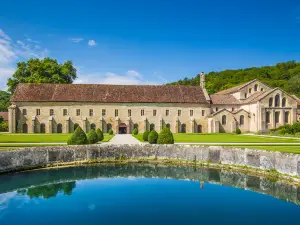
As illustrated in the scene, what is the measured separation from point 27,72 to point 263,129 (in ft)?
142

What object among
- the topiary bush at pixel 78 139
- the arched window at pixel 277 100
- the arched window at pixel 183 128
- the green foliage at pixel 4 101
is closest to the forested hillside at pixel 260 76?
the arched window at pixel 277 100

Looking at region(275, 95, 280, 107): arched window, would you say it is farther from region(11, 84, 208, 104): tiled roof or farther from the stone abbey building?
region(11, 84, 208, 104): tiled roof

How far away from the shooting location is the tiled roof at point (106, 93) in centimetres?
4372

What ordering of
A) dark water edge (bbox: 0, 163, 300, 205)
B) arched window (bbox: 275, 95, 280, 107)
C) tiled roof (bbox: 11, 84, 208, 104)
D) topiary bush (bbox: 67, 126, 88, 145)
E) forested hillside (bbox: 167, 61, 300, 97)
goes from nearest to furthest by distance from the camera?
1. dark water edge (bbox: 0, 163, 300, 205)
2. topiary bush (bbox: 67, 126, 88, 145)
3. tiled roof (bbox: 11, 84, 208, 104)
4. arched window (bbox: 275, 95, 280, 107)
5. forested hillside (bbox: 167, 61, 300, 97)

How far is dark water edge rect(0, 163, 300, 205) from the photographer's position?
13.8m

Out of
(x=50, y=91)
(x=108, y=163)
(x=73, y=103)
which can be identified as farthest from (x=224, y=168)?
(x=50, y=91)

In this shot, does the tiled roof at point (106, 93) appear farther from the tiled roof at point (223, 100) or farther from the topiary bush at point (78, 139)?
the topiary bush at point (78, 139)

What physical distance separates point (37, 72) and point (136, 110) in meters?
21.0

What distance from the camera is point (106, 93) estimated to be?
46094mm

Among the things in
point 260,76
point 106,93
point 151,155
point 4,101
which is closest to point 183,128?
point 106,93

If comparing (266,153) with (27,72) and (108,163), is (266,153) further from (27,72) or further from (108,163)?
(27,72)

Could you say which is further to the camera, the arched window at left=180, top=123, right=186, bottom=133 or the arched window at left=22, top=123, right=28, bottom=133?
the arched window at left=180, top=123, right=186, bottom=133

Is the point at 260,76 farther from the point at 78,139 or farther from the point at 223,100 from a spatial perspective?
the point at 78,139

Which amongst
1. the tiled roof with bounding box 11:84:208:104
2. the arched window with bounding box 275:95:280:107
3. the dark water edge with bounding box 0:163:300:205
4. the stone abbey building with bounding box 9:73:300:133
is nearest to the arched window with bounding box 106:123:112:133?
the stone abbey building with bounding box 9:73:300:133
